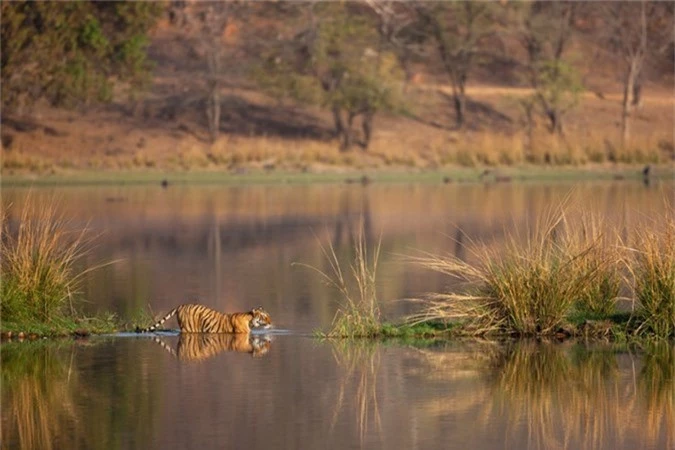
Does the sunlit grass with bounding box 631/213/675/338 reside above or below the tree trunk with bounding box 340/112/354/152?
below

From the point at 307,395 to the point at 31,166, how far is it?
1222 inches

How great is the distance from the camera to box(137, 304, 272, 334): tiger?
14.3 meters

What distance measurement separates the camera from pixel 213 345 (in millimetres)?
13719

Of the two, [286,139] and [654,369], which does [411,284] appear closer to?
[654,369]

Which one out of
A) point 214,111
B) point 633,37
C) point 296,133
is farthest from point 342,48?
point 633,37

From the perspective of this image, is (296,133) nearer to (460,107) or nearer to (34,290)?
(460,107)

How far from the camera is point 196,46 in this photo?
57.1 metres

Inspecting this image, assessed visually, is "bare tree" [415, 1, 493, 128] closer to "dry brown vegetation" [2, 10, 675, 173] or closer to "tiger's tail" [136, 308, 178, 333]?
"dry brown vegetation" [2, 10, 675, 173]

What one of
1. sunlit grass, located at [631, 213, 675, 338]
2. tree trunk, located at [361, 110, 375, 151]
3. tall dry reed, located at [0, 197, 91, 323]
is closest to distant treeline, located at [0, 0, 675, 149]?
tree trunk, located at [361, 110, 375, 151]

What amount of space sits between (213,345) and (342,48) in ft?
118

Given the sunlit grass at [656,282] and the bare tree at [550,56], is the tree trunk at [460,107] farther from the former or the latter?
the sunlit grass at [656,282]

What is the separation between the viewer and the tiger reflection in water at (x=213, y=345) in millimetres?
13156

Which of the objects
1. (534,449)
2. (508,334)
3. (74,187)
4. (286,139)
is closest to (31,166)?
(74,187)

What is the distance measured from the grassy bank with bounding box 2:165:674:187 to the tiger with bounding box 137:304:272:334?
2604 cm
